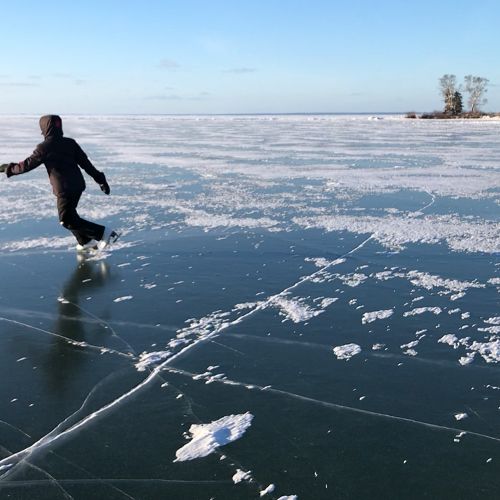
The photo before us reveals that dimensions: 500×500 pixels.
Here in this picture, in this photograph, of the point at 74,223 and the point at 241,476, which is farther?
the point at 74,223

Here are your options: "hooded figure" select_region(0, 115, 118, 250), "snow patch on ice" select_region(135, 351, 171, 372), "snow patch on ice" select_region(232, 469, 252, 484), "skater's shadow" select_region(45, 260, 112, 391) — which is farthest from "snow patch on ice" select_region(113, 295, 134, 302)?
"snow patch on ice" select_region(232, 469, 252, 484)

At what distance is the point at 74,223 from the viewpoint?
5.50 metres

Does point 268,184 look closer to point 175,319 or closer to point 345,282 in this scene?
point 345,282

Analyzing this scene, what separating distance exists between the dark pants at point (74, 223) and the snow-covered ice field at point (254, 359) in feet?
0.87

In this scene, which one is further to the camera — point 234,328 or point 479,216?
point 479,216

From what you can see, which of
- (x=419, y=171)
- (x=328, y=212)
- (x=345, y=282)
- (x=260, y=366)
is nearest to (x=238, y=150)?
(x=419, y=171)

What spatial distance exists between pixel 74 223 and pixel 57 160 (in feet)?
2.06

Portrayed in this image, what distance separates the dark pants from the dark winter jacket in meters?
0.07

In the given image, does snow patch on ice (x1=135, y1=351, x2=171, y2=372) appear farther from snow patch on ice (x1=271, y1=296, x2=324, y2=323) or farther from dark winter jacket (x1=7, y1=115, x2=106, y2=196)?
dark winter jacket (x1=7, y1=115, x2=106, y2=196)

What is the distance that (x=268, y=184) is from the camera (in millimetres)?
10117

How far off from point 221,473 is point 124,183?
28.5 ft

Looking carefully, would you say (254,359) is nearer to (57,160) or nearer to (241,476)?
(241,476)

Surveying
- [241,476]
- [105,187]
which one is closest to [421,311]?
[241,476]

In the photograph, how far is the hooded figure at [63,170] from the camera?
5.32 meters
